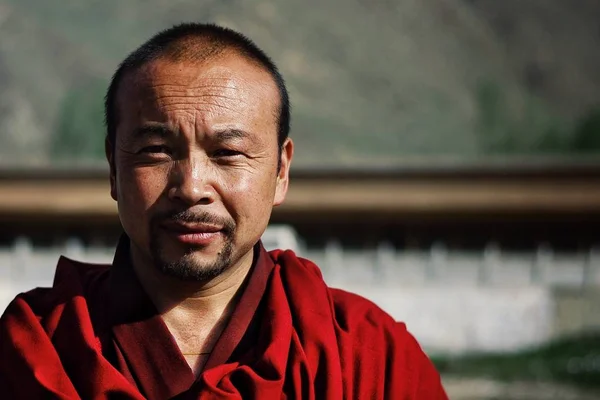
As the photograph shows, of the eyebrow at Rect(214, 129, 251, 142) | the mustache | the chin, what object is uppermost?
the eyebrow at Rect(214, 129, 251, 142)

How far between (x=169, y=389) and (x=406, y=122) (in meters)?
3.73

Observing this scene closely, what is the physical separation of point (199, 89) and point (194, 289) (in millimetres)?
241

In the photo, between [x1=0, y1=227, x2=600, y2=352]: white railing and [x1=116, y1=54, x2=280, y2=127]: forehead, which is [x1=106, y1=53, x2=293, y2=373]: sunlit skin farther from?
[x1=0, y1=227, x2=600, y2=352]: white railing

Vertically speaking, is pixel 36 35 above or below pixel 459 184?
above

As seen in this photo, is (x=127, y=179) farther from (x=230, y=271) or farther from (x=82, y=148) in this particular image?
(x=82, y=148)

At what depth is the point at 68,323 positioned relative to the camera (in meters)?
1.14

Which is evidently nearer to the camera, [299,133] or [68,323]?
[68,323]

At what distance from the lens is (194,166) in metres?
1.09

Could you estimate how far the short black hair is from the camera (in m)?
1.14

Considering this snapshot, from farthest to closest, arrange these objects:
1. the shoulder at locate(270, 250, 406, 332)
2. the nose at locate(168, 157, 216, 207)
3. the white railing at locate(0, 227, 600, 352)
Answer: the white railing at locate(0, 227, 600, 352) → the shoulder at locate(270, 250, 406, 332) → the nose at locate(168, 157, 216, 207)

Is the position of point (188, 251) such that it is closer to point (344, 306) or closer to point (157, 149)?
point (157, 149)

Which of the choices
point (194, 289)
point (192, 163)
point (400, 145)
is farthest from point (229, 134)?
point (400, 145)

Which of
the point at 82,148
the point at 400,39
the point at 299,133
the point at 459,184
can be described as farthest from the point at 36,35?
the point at 459,184

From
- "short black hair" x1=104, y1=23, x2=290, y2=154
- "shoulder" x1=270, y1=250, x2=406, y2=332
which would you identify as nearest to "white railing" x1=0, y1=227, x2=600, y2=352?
"shoulder" x1=270, y1=250, x2=406, y2=332
